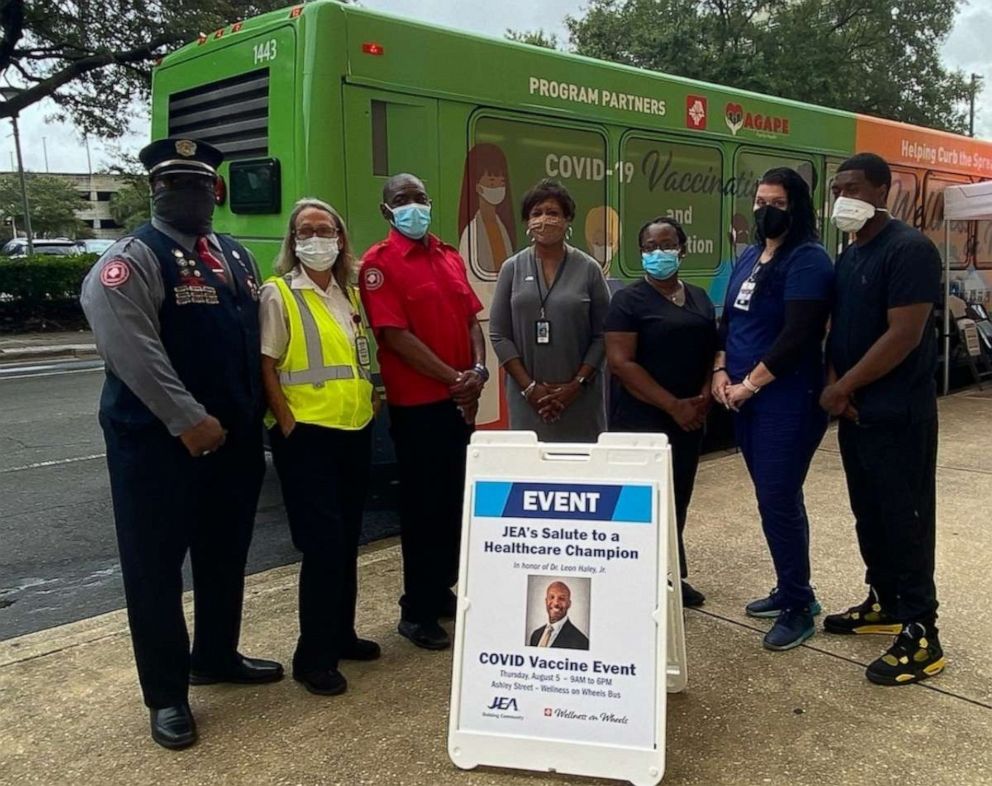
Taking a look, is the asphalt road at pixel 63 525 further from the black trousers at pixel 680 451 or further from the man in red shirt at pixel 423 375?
the black trousers at pixel 680 451

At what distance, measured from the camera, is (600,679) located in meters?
2.82

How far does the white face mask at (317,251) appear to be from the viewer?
3.41 metres

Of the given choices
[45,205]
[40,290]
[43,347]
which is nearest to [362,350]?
[43,347]

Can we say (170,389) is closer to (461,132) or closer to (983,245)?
(461,132)

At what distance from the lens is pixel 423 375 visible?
12.3 feet

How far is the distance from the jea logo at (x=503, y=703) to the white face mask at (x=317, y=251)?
5.52 ft

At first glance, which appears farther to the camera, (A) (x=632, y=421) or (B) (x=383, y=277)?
(A) (x=632, y=421)

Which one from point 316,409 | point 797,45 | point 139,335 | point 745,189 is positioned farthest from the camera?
point 797,45

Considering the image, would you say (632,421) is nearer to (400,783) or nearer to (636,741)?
(636,741)

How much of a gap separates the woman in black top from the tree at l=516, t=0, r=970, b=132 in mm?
20623

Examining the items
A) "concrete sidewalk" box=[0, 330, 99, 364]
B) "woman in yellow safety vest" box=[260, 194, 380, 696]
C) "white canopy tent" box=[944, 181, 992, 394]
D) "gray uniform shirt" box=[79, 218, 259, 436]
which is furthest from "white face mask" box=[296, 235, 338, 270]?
"concrete sidewalk" box=[0, 330, 99, 364]

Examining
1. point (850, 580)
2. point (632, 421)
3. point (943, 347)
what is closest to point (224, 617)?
point (632, 421)

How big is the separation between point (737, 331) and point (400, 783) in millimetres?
2189

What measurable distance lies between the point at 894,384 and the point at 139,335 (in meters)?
2.68
